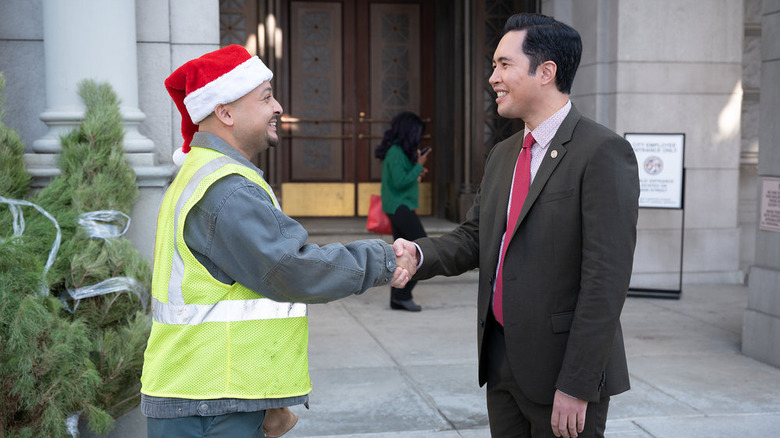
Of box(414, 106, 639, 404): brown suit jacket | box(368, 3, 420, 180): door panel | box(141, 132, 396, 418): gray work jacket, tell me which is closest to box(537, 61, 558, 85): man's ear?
box(414, 106, 639, 404): brown suit jacket

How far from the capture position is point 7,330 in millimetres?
3338

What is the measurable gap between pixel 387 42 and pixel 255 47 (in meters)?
2.46

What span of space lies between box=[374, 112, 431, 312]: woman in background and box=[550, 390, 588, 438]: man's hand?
5.56m

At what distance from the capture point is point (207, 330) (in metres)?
2.48

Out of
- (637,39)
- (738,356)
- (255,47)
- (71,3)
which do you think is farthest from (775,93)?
(255,47)

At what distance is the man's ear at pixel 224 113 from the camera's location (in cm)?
268

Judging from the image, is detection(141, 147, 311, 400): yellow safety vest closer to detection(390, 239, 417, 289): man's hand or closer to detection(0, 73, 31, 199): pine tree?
detection(390, 239, 417, 289): man's hand

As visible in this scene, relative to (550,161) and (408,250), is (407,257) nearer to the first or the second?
(408,250)

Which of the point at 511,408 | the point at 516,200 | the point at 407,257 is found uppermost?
the point at 516,200

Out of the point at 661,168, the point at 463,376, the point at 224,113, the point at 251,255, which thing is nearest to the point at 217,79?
the point at 224,113

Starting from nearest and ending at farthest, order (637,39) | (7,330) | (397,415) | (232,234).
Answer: (232,234) < (7,330) < (397,415) < (637,39)

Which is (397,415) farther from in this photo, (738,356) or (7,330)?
(738,356)

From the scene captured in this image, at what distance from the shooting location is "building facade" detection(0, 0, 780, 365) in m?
4.98

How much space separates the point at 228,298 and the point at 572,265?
109 centimetres
